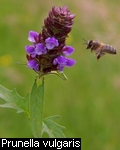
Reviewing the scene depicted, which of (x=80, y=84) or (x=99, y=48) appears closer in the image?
(x=99, y=48)

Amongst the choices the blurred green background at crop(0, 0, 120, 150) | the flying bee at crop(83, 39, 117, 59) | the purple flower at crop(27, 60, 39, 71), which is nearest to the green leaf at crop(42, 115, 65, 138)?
the purple flower at crop(27, 60, 39, 71)

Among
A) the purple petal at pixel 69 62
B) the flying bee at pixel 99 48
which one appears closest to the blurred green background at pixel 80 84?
the flying bee at pixel 99 48

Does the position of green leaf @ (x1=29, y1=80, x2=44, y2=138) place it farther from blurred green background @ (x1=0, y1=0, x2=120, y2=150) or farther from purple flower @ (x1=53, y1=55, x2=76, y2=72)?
blurred green background @ (x1=0, y1=0, x2=120, y2=150)

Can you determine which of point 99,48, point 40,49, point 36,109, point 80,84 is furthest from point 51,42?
point 80,84

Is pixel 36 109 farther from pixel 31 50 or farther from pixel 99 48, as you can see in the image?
pixel 99 48

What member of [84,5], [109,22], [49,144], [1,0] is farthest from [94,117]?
[1,0]

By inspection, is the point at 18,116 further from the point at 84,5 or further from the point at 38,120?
the point at 38,120

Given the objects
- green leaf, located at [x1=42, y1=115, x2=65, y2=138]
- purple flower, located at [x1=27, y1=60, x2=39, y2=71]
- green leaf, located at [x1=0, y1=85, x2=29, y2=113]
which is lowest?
green leaf, located at [x1=42, y1=115, x2=65, y2=138]

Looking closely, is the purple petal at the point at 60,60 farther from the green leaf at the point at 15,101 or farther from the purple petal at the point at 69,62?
the green leaf at the point at 15,101
